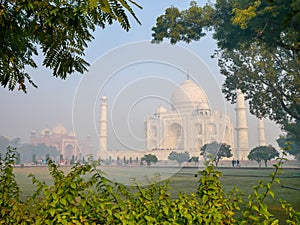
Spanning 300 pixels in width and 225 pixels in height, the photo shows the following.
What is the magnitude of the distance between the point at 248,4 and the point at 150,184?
853 cm

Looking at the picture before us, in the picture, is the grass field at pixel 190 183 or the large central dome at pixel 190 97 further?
the large central dome at pixel 190 97

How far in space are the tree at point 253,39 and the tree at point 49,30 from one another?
1.01 m

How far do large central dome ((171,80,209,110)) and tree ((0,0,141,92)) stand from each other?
113 feet

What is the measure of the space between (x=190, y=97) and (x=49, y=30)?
35920mm

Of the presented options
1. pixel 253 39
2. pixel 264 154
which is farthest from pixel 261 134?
pixel 253 39

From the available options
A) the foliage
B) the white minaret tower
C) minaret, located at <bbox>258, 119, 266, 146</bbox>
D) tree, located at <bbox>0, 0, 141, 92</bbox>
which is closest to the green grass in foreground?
the foliage

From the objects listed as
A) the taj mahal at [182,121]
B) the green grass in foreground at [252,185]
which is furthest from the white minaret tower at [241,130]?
the green grass in foreground at [252,185]

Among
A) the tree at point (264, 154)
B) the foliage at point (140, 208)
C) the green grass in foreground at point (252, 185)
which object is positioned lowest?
the green grass in foreground at point (252, 185)

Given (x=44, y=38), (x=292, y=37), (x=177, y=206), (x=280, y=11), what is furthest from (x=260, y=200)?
(x=280, y=11)

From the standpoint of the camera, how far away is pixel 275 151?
31.9 m

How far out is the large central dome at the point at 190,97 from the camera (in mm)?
37812

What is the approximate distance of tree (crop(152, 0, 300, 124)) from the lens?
8.39 metres

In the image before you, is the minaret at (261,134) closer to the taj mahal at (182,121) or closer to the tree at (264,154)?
the taj mahal at (182,121)

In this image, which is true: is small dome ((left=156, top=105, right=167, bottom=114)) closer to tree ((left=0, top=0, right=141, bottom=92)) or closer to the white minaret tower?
the white minaret tower
